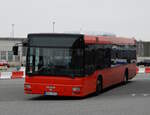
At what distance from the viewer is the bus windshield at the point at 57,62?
17.9 metres

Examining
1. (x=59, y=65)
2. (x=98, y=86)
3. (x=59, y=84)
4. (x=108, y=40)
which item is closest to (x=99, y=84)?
(x=98, y=86)

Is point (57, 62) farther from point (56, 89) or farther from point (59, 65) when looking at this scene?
point (56, 89)

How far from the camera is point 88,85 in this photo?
1864 cm

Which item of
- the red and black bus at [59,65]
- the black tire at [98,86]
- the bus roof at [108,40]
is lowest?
the black tire at [98,86]

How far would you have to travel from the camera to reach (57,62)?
706 inches

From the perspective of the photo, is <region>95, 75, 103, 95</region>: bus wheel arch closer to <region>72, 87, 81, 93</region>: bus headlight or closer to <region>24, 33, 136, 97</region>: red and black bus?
<region>24, 33, 136, 97</region>: red and black bus

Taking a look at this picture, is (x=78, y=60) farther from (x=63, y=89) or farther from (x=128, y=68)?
(x=128, y=68)

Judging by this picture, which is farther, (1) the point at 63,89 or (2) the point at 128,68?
(2) the point at 128,68

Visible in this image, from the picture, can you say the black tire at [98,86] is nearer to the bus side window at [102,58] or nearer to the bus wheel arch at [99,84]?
the bus wheel arch at [99,84]

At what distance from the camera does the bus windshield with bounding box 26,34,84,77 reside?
704 inches

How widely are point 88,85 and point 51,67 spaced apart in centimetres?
174

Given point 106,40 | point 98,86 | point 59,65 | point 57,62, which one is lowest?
point 98,86

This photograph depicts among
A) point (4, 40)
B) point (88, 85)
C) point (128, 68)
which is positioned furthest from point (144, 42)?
point (88, 85)

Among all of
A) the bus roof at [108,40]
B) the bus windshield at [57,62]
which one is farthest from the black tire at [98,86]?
the bus windshield at [57,62]
